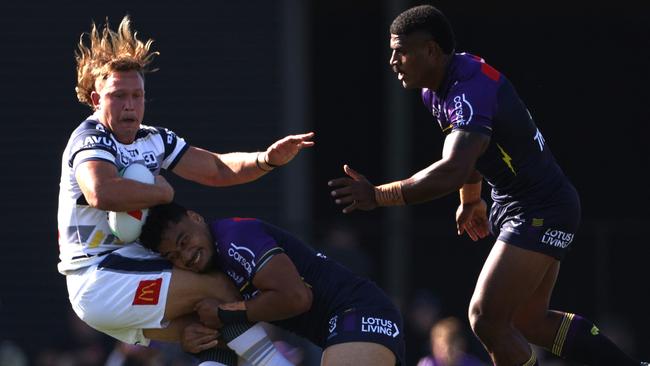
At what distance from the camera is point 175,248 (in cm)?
631

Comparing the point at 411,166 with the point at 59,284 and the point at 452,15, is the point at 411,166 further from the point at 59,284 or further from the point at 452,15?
the point at 59,284

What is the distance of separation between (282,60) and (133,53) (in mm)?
7200

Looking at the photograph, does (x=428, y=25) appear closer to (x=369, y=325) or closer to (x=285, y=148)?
(x=285, y=148)

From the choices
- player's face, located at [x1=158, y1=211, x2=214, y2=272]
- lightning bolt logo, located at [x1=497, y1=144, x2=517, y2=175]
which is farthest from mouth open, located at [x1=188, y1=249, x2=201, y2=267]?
lightning bolt logo, located at [x1=497, y1=144, x2=517, y2=175]

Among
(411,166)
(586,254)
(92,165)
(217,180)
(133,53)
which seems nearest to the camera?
(92,165)

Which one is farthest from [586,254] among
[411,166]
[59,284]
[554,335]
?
[554,335]

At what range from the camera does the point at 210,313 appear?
20.8ft

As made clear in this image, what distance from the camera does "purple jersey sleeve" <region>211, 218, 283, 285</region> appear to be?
625cm

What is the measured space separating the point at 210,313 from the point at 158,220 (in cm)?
48

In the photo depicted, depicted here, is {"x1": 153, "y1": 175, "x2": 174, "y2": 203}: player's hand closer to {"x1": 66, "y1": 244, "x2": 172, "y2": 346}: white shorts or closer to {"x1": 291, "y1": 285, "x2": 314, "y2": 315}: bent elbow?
{"x1": 66, "y1": 244, "x2": 172, "y2": 346}: white shorts

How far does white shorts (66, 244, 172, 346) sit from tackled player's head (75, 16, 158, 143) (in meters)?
0.59

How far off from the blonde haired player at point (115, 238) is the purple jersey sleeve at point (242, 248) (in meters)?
0.13

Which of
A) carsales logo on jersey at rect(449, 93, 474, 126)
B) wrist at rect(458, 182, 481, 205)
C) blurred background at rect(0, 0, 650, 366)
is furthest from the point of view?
blurred background at rect(0, 0, 650, 366)

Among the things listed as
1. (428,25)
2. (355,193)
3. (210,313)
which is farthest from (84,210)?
(428,25)
